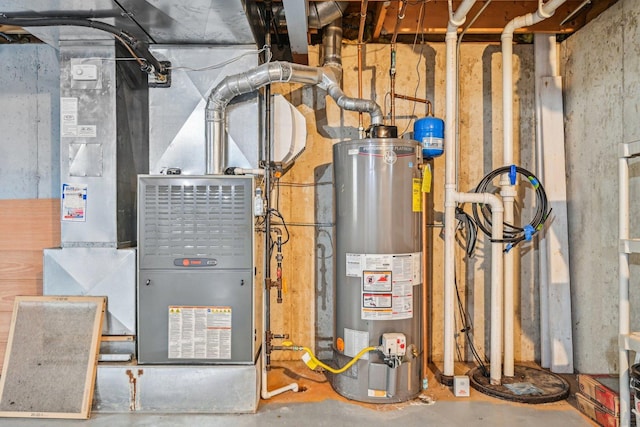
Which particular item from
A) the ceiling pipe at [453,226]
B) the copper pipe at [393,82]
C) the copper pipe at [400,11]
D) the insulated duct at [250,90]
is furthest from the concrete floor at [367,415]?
the copper pipe at [400,11]

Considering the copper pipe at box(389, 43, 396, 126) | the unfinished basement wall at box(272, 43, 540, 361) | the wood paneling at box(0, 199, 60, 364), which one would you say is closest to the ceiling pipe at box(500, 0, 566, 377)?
the unfinished basement wall at box(272, 43, 540, 361)

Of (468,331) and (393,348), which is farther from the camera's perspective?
(468,331)

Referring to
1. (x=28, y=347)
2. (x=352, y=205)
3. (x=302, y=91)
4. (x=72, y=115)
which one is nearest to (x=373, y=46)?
(x=302, y=91)

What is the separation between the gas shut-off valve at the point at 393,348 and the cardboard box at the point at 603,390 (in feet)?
3.48

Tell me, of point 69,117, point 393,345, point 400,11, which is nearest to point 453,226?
point 393,345

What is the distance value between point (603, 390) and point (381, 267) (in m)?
1.35

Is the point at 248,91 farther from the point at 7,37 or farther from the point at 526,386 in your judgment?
the point at 526,386

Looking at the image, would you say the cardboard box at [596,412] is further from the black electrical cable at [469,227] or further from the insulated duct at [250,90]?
the insulated duct at [250,90]

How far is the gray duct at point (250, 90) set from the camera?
7.85ft

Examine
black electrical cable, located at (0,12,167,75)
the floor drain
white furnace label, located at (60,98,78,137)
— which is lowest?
the floor drain

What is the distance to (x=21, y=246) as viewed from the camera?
9.45ft

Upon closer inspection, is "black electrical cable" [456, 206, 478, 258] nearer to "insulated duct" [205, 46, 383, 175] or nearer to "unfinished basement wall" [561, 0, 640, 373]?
"unfinished basement wall" [561, 0, 640, 373]

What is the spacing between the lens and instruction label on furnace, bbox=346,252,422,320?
2350mm

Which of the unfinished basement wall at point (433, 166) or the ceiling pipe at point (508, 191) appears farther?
the unfinished basement wall at point (433, 166)
